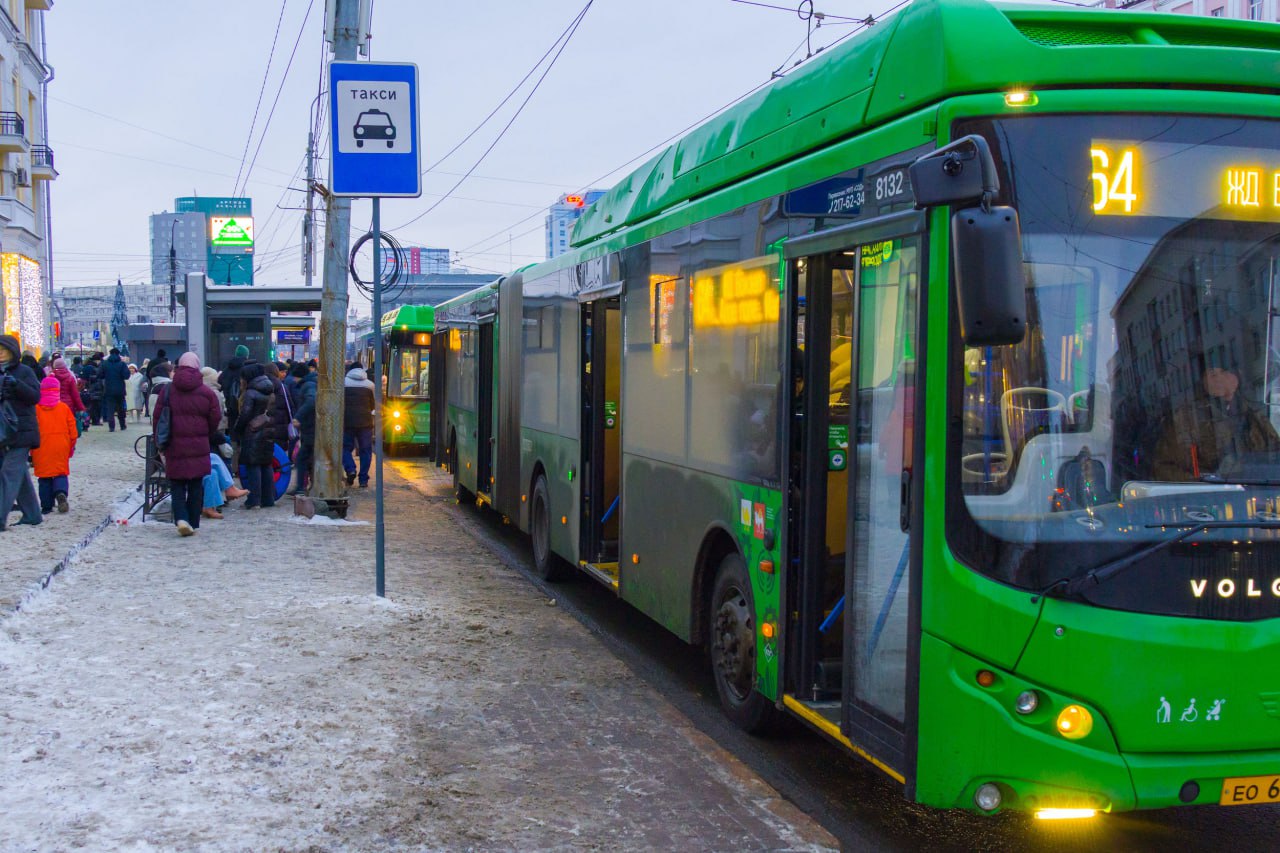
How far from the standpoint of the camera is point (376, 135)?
8.84 m

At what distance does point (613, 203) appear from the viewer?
371 inches

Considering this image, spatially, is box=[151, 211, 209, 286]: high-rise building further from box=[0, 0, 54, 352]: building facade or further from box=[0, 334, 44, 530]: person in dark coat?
box=[0, 334, 44, 530]: person in dark coat

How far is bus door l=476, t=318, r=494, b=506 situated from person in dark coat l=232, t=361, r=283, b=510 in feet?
7.73

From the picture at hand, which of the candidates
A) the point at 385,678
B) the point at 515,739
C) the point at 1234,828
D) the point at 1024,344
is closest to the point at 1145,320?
the point at 1024,344

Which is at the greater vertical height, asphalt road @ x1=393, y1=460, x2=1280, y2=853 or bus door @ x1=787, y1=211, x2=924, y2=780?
bus door @ x1=787, y1=211, x2=924, y2=780

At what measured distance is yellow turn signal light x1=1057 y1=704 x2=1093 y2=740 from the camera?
4.09 m

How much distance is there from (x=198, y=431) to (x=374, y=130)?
4316 millimetres

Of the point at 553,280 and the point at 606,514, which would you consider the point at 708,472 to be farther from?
the point at 553,280

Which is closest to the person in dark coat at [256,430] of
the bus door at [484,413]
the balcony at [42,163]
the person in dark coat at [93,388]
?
the bus door at [484,413]

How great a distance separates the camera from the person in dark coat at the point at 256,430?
46.3ft

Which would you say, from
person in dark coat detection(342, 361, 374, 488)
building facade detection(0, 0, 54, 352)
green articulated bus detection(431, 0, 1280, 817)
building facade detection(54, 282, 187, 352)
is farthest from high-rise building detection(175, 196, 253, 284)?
green articulated bus detection(431, 0, 1280, 817)

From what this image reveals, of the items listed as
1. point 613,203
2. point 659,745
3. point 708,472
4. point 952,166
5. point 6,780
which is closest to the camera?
point 952,166

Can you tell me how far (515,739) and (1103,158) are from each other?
3.83 metres

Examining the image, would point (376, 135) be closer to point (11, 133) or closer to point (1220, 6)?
point (11, 133)
